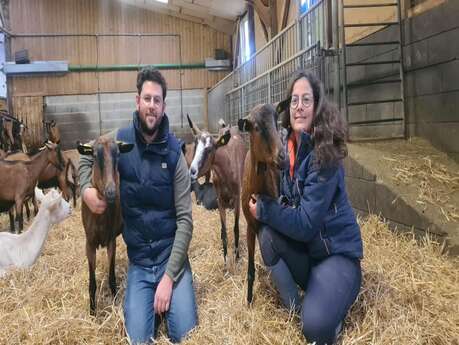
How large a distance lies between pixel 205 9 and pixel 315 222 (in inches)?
563

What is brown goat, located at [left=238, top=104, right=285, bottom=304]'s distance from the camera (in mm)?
2721

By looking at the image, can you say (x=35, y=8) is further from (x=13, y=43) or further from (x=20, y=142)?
(x=20, y=142)

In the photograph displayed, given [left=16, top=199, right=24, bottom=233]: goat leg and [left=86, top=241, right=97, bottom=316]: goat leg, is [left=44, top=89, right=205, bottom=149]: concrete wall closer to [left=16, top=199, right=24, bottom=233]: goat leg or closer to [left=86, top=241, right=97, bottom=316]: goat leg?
Answer: [left=16, top=199, right=24, bottom=233]: goat leg

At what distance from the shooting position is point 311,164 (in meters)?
2.52

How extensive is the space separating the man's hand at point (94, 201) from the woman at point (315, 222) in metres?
1.02

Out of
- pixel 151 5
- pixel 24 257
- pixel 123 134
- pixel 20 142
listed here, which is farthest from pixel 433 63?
pixel 151 5

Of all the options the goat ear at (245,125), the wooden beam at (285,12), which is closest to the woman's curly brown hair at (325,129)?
the goat ear at (245,125)

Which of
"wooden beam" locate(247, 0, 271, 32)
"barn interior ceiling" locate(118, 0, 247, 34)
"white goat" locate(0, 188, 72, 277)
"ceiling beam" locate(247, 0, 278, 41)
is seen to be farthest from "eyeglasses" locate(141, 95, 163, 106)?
"barn interior ceiling" locate(118, 0, 247, 34)

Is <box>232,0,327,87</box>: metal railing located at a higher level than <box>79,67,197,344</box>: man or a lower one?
higher

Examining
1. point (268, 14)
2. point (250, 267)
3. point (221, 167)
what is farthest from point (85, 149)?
point (268, 14)

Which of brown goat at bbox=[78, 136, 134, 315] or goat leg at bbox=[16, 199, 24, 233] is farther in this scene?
goat leg at bbox=[16, 199, 24, 233]

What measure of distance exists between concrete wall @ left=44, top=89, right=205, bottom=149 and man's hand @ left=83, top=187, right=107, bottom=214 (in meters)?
14.5

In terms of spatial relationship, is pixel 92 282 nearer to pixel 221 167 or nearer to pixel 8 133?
pixel 221 167

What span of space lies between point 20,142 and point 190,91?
674 cm
